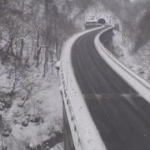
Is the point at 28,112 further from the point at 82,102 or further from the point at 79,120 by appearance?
the point at 79,120

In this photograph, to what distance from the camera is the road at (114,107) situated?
42.2 feet

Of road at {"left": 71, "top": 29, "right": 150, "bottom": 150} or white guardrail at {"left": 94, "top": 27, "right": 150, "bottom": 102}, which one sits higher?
white guardrail at {"left": 94, "top": 27, "right": 150, "bottom": 102}

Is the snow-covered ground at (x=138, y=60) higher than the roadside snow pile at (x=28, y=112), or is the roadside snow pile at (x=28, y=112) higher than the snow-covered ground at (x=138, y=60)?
the snow-covered ground at (x=138, y=60)

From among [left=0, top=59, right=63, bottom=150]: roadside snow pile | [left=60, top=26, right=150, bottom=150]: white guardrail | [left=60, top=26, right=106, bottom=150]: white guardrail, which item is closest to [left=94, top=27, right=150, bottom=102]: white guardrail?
[left=60, top=26, right=150, bottom=150]: white guardrail

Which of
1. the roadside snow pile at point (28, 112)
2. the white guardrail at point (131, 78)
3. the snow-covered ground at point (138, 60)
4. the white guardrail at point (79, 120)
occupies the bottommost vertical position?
the roadside snow pile at point (28, 112)

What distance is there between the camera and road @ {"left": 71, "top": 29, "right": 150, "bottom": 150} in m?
12.8

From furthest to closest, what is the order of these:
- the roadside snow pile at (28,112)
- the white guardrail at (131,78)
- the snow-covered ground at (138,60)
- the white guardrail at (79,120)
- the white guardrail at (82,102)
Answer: the snow-covered ground at (138,60) < the roadside snow pile at (28,112) < the white guardrail at (131,78) < the white guardrail at (82,102) < the white guardrail at (79,120)

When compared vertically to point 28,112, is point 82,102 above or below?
above

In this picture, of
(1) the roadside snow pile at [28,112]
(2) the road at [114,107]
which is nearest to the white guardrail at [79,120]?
(2) the road at [114,107]

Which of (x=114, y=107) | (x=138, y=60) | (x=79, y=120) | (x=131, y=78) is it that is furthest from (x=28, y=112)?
(x=138, y=60)

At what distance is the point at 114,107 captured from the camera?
1645 cm

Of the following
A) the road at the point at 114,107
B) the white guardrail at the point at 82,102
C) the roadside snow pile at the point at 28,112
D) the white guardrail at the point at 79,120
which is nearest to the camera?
the white guardrail at the point at 79,120

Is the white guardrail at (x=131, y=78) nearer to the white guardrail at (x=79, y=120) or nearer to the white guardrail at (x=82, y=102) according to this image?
the white guardrail at (x=82, y=102)

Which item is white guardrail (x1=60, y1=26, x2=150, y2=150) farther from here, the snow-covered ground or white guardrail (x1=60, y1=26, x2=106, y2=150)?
the snow-covered ground
